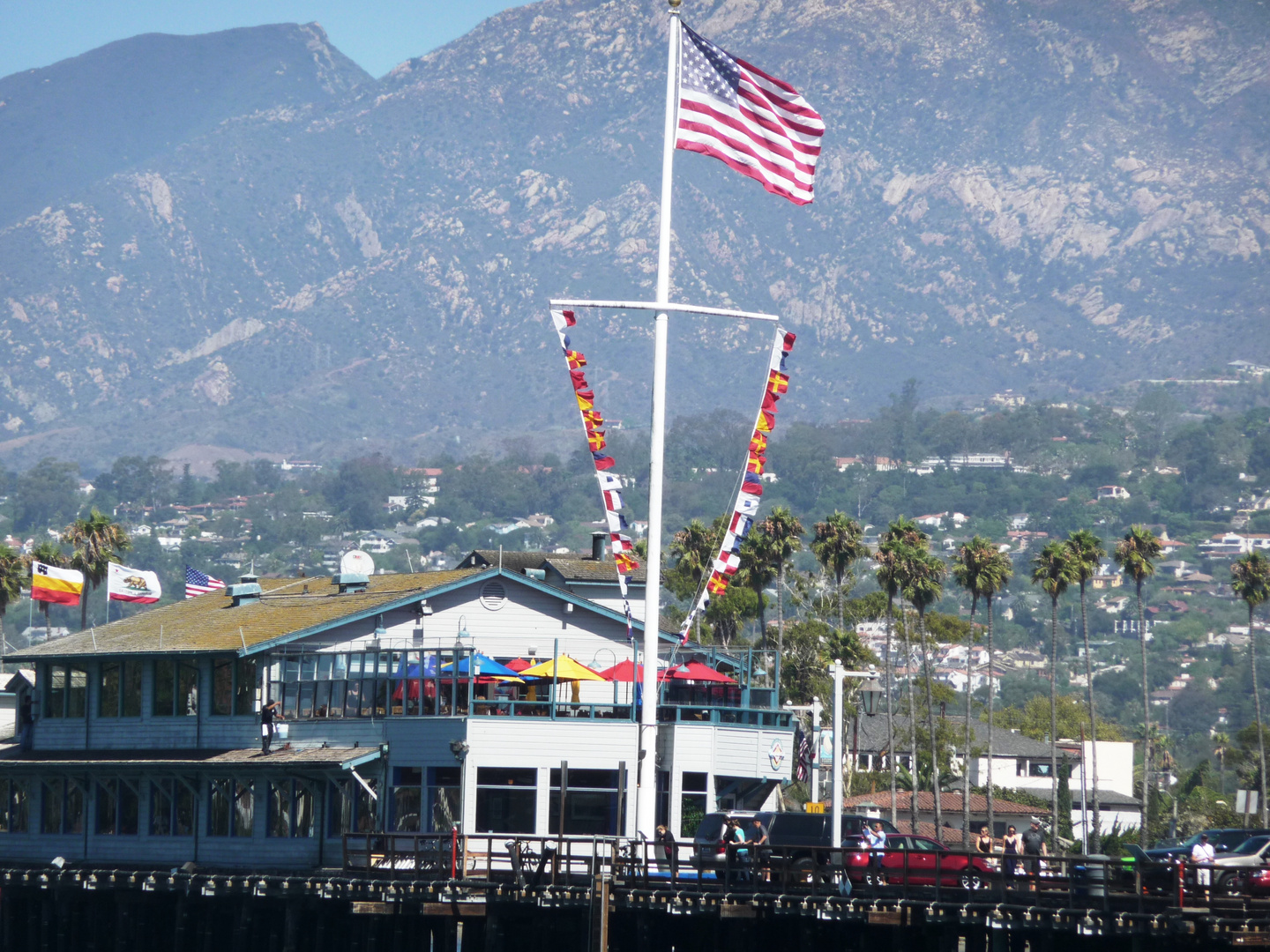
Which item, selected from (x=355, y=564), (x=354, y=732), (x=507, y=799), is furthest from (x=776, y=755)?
(x=355, y=564)

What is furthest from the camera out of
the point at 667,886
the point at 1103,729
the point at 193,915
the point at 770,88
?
the point at 1103,729

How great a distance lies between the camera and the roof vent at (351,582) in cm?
6266

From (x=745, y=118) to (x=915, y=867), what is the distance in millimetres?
16108

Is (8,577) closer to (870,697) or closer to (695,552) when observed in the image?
(695,552)

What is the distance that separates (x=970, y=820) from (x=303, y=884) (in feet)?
261

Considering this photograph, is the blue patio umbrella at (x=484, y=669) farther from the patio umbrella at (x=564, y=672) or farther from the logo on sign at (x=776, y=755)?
the logo on sign at (x=776, y=755)

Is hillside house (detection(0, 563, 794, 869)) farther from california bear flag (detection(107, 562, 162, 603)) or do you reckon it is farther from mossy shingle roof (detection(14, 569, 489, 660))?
california bear flag (detection(107, 562, 162, 603))

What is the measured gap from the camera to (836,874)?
3891 cm

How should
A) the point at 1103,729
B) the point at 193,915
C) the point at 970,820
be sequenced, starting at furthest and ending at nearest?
the point at 1103,729, the point at 970,820, the point at 193,915

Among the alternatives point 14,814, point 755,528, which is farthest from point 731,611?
point 14,814

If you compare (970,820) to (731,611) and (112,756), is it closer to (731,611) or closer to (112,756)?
(731,611)

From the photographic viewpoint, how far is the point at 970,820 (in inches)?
4643

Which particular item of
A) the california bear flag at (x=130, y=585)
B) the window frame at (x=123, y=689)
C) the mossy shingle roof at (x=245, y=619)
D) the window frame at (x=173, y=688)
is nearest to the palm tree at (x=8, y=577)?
the mossy shingle roof at (x=245, y=619)

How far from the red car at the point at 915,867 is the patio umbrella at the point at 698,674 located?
24.4 feet
